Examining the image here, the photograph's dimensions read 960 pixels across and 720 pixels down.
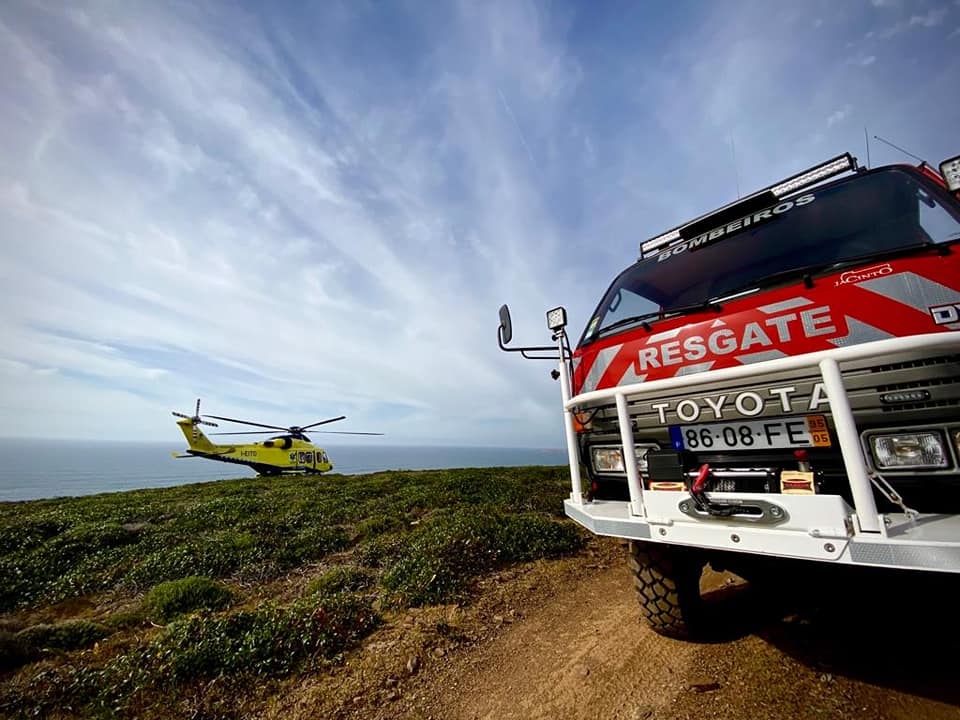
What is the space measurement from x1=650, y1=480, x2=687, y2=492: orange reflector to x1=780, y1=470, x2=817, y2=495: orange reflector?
0.50 metres

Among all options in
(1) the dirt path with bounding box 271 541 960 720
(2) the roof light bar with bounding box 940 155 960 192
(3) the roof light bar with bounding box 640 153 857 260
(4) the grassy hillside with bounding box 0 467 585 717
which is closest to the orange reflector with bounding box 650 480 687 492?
(1) the dirt path with bounding box 271 541 960 720

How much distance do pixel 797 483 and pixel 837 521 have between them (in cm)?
40

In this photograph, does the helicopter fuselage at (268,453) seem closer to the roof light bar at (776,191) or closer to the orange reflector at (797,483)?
the roof light bar at (776,191)

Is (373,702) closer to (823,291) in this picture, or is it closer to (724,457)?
(724,457)

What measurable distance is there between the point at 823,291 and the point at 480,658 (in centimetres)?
391

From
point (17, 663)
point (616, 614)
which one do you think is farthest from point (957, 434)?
point (17, 663)

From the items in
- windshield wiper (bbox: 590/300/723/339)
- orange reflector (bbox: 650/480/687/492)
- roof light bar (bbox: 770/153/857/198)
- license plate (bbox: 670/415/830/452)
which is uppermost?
roof light bar (bbox: 770/153/857/198)

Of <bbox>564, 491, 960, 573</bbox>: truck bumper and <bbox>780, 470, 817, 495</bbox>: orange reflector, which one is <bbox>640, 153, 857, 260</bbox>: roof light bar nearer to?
<bbox>780, 470, 817, 495</bbox>: orange reflector

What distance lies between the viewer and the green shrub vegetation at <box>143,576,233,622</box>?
4688mm

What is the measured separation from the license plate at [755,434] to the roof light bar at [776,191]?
7.87 feet

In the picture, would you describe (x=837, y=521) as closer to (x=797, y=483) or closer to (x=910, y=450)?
(x=797, y=483)

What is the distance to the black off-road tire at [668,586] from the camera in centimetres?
315

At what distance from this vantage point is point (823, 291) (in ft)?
8.24

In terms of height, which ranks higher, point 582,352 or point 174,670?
point 582,352
